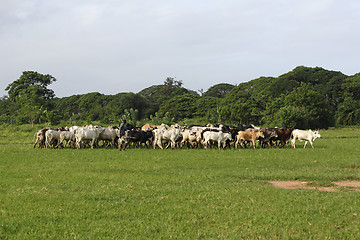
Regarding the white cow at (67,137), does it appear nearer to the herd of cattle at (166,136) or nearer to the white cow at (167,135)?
the herd of cattle at (166,136)

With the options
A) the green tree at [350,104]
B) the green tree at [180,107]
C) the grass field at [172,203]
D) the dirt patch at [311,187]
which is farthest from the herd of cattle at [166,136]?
the green tree at [180,107]

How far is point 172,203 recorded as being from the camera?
7.86m

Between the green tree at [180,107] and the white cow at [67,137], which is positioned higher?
the green tree at [180,107]

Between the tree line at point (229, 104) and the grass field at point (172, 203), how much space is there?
24.5 meters

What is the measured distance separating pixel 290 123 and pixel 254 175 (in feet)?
114

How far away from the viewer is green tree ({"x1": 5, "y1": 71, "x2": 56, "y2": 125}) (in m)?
43.3

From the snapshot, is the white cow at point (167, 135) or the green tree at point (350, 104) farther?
the green tree at point (350, 104)

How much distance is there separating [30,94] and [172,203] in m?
44.7

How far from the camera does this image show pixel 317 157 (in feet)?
53.7

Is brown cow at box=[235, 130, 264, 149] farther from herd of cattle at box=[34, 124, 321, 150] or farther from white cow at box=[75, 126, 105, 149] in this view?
white cow at box=[75, 126, 105, 149]

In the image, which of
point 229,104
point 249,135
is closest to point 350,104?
point 229,104

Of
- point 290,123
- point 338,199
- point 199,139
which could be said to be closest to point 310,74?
point 290,123

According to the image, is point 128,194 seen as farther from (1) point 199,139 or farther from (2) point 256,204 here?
(1) point 199,139

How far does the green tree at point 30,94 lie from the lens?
4328 centimetres
